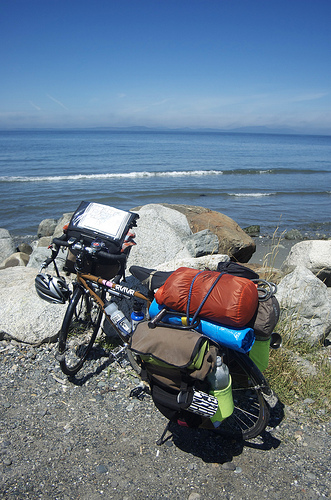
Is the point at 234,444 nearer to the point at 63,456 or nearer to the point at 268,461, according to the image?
the point at 268,461

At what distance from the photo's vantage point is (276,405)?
12.1 feet

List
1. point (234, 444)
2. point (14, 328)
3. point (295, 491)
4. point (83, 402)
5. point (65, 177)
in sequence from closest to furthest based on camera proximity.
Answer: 1. point (295, 491)
2. point (234, 444)
3. point (83, 402)
4. point (14, 328)
5. point (65, 177)

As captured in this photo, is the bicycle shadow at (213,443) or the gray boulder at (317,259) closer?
the bicycle shadow at (213,443)

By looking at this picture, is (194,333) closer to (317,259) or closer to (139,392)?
(139,392)

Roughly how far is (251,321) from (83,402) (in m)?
1.85

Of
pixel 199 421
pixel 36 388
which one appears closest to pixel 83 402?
pixel 36 388

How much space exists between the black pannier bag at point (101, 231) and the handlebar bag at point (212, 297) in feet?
3.35

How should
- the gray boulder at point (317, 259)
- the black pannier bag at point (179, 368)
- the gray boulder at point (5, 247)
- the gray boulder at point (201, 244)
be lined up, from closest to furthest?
the black pannier bag at point (179, 368) → the gray boulder at point (201, 244) → the gray boulder at point (317, 259) → the gray boulder at point (5, 247)

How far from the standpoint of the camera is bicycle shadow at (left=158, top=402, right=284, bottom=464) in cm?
310

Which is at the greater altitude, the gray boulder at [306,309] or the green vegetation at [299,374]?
the gray boulder at [306,309]

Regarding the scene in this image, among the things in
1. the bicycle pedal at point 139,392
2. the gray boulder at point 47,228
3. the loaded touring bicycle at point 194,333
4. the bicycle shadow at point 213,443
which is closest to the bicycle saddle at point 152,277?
the loaded touring bicycle at point 194,333

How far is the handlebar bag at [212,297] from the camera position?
2.76 metres

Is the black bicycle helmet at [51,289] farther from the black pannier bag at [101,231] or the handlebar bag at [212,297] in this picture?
the handlebar bag at [212,297]

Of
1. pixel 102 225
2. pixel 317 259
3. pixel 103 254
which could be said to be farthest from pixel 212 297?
pixel 317 259
